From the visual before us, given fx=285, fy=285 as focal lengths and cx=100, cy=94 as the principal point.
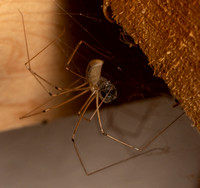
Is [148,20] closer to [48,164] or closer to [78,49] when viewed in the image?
[78,49]

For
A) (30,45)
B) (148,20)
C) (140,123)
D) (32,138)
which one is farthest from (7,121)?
(148,20)

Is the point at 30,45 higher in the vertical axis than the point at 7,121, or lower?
higher

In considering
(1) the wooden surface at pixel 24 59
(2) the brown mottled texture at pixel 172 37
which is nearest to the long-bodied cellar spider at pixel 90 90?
(1) the wooden surface at pixel 24 59

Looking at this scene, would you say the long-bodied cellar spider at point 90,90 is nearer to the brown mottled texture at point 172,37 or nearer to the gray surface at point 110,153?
the gray surface at point 110,153

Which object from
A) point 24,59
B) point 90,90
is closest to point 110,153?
point 90,90

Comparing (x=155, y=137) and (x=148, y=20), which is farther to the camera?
(x=155, y=137)
